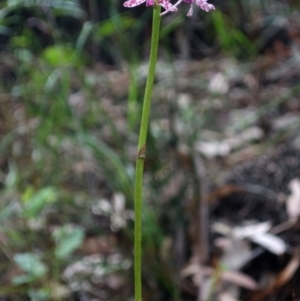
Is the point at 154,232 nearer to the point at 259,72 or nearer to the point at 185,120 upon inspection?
the point at 185,120

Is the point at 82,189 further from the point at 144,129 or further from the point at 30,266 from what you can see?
the point at 144,129

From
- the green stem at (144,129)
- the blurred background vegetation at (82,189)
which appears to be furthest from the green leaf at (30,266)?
the green stem at (144,129)

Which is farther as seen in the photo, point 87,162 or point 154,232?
point 87,162

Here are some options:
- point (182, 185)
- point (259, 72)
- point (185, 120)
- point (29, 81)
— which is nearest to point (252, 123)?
point (259, 72)

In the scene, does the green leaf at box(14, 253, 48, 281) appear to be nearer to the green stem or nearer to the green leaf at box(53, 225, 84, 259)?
the green leaf at box(53, 225, 84, 259)

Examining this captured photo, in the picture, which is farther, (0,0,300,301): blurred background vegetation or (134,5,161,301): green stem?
(0,0,300,301): blurred background vegetation

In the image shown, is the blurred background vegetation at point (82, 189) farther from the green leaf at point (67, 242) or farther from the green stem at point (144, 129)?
the green stem at point (144, 129)

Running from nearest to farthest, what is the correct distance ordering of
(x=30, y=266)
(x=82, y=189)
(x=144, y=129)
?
(x=144, y=129), (x=30, y=266), (x=82, y=189)

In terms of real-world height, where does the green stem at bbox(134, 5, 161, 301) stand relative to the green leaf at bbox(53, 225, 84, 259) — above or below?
above

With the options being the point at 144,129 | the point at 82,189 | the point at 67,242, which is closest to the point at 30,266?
the point at 67,242

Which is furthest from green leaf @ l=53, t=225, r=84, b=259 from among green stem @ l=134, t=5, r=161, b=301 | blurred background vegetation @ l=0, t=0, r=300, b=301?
green stem @ l=134, t=5, r=161, b=301

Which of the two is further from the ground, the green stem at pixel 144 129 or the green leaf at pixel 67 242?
the green stem at pixel 144 129
